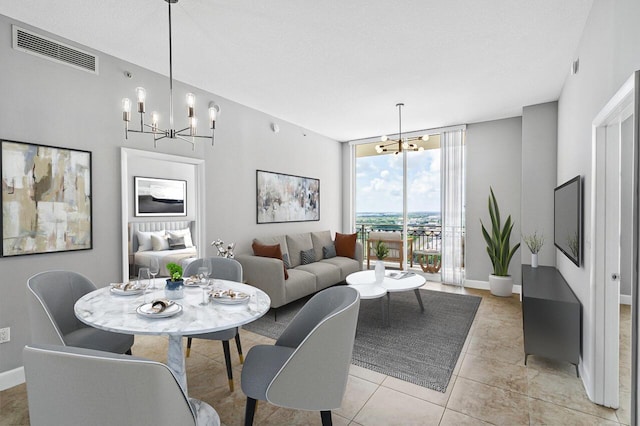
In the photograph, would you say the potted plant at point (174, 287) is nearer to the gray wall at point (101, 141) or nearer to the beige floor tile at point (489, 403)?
the gray wall at point (101, 141)

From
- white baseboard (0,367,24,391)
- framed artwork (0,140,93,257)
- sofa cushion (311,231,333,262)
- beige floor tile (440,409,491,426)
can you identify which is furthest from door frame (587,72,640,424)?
white baseboard (0,367,24,391)

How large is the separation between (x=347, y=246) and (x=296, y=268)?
126 centimetres

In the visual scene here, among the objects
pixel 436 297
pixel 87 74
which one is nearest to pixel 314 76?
pixel 87 74

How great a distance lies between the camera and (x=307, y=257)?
15.9 ft

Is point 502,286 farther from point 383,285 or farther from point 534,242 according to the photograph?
point 383,285

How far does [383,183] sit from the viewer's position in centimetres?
635

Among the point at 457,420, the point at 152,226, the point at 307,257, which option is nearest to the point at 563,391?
the point at 457,420

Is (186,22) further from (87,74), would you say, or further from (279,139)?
(279,139)

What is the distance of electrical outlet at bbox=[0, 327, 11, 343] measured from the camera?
7.56 ft

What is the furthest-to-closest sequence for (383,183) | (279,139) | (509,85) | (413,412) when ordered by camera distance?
(383,183)
(279,139)
(509,85)
(413,412)

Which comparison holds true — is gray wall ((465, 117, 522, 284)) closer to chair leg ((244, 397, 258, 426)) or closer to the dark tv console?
the dark tv console

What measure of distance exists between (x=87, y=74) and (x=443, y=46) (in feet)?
10.5

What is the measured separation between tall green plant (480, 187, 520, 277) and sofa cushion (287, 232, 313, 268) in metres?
2.78

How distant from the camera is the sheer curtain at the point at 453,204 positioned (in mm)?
5289
